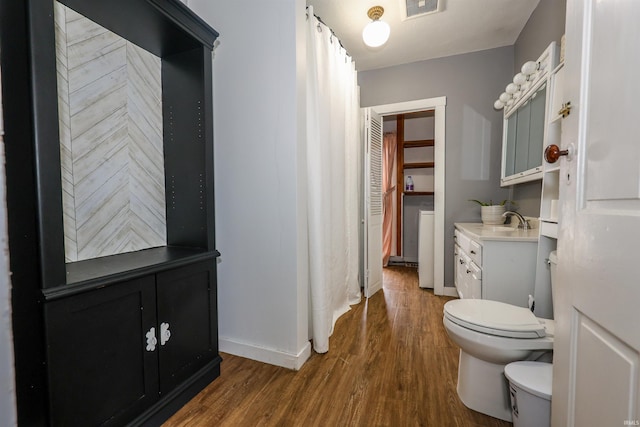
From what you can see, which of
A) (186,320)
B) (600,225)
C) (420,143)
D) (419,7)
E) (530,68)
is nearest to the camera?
(600,225)

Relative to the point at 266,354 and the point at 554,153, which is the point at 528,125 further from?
the point at 266,354

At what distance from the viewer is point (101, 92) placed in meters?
1.40

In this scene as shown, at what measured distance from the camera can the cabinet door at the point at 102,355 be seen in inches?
37.3

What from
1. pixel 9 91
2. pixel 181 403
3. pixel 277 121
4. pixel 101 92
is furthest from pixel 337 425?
pixel 101 92

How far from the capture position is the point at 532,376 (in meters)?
1.13

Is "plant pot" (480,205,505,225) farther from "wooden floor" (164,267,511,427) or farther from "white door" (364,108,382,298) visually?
"wooden floor" (164,267,511,427)

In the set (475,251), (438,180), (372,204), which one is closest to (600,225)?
(475,251)

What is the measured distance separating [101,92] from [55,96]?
0.56 meters

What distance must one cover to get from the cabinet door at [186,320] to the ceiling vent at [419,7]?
8.06 ft

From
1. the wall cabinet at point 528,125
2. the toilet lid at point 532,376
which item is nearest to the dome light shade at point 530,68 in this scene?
the wall cabinet at point 528,125

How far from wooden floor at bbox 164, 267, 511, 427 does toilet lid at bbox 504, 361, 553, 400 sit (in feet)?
1.04

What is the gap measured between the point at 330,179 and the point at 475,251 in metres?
1.21

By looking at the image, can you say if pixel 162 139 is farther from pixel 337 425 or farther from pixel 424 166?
pixel 424 166

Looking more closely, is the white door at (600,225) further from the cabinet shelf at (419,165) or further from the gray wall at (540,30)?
the cabinet shelf at (419,165)
